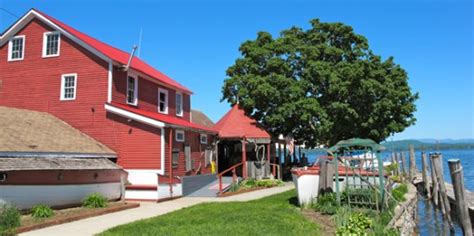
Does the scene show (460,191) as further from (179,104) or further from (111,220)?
(179,104)

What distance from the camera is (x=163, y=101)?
27.2m

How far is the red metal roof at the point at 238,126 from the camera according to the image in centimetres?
2689

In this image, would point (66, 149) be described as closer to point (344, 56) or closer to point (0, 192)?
point (0, 192)

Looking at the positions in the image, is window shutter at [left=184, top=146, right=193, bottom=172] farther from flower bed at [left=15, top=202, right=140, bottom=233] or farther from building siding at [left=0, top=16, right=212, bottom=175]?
flower bed at [left=15, top=202, right=140, bottom=233]

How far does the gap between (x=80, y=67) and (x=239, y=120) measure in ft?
35.4

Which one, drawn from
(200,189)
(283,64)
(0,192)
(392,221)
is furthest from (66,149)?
(283,64)

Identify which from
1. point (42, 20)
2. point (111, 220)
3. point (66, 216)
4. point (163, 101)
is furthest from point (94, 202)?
point (163, 101)

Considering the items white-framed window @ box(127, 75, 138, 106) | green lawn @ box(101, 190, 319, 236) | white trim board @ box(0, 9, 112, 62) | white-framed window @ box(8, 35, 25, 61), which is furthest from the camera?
white-framed window @ box(127, 75, 138, 106)

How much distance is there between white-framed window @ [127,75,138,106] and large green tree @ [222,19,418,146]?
816 cm

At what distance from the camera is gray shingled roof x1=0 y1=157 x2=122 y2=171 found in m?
14.2

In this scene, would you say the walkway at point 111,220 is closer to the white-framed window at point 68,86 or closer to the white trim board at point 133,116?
the white trim board at point 133,116

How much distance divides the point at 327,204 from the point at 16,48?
60.1 ft

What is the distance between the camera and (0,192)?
1414 cm

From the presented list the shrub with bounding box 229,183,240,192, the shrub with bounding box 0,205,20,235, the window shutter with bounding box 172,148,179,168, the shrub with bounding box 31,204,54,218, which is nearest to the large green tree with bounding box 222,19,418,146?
the shrub with bounding box 229,183,240,192
